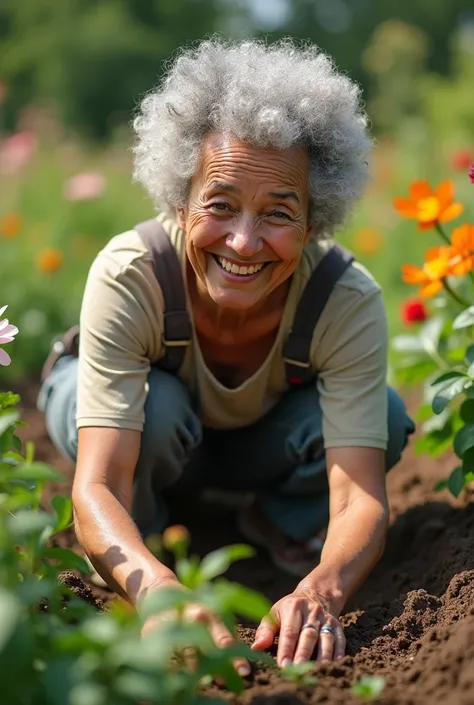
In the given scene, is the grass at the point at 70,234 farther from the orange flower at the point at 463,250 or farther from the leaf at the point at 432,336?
the orange flower at the point at 463,250

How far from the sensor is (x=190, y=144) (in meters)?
2.14

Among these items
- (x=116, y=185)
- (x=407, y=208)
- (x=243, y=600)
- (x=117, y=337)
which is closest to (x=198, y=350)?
(x=117, y=337)

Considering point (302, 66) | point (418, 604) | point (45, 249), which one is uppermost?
point (45, 249)

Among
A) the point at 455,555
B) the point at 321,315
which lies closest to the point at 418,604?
the point at 455,555

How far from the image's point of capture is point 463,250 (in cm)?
228

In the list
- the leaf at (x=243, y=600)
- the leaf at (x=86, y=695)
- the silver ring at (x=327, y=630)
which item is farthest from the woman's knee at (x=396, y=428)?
the leaf at (x=86, y=695)

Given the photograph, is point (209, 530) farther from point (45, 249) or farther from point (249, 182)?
point (45, 249)

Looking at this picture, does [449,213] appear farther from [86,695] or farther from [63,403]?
[86,695]

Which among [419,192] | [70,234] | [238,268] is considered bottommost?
[238,268]

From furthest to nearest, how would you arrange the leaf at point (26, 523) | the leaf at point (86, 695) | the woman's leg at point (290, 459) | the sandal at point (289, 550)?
1. the sandal at point (289, 550)
2. the woman's leg at point (290, 459)
3. the leaf at point (26, 523)
4. the leaf at point (86, 695)

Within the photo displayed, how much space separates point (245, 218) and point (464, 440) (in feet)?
2.18

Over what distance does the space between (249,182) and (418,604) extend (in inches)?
35.7

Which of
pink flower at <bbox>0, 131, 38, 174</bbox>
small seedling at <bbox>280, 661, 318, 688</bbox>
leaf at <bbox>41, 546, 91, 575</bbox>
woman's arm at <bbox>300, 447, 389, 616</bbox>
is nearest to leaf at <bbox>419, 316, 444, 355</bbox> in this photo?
woman's arm at <bbox>300, 447, 389, 616</bbox>

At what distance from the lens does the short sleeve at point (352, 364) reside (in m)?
2.20
